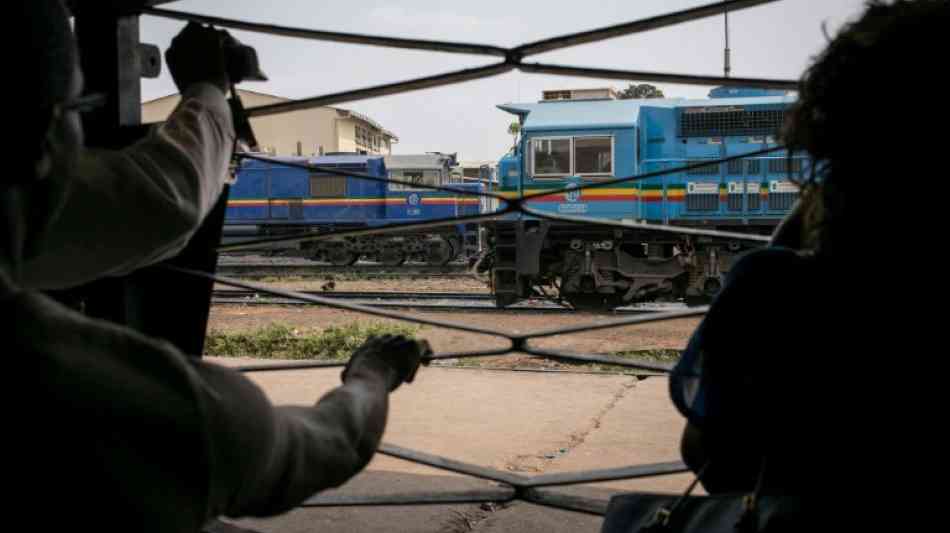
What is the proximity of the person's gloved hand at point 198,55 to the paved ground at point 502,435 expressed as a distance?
1.55m

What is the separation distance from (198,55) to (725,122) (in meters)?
11.6

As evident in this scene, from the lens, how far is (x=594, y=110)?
42.8 feet

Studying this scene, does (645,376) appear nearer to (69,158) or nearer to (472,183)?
(69,158)

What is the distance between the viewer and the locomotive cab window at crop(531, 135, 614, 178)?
1266 cm

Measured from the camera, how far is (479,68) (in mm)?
1998

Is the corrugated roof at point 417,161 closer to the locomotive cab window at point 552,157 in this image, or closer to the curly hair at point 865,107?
the locomotive cab window at point 552,157

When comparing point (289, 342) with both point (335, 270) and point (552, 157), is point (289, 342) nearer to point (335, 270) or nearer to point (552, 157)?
point (552, 157)

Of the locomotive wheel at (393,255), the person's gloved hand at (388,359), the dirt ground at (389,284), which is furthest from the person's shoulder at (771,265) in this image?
the locomotive wheel at (393,255)

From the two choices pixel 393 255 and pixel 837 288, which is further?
pixel 393 255

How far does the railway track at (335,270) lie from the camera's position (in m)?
16.8

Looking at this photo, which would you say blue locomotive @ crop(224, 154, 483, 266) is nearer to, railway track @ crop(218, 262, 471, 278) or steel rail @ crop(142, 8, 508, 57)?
railway track @ crop(218, 262, 471, 278)

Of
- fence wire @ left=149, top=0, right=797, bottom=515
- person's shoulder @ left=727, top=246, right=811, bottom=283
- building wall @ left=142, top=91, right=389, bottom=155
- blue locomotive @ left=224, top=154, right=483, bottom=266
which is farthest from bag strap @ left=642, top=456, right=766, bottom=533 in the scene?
building wall @ left=142, top=91, right=389, bottom=155

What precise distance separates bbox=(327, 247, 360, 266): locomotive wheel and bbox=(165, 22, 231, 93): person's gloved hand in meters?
17.4

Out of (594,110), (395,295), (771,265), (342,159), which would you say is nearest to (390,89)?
(771,265)
